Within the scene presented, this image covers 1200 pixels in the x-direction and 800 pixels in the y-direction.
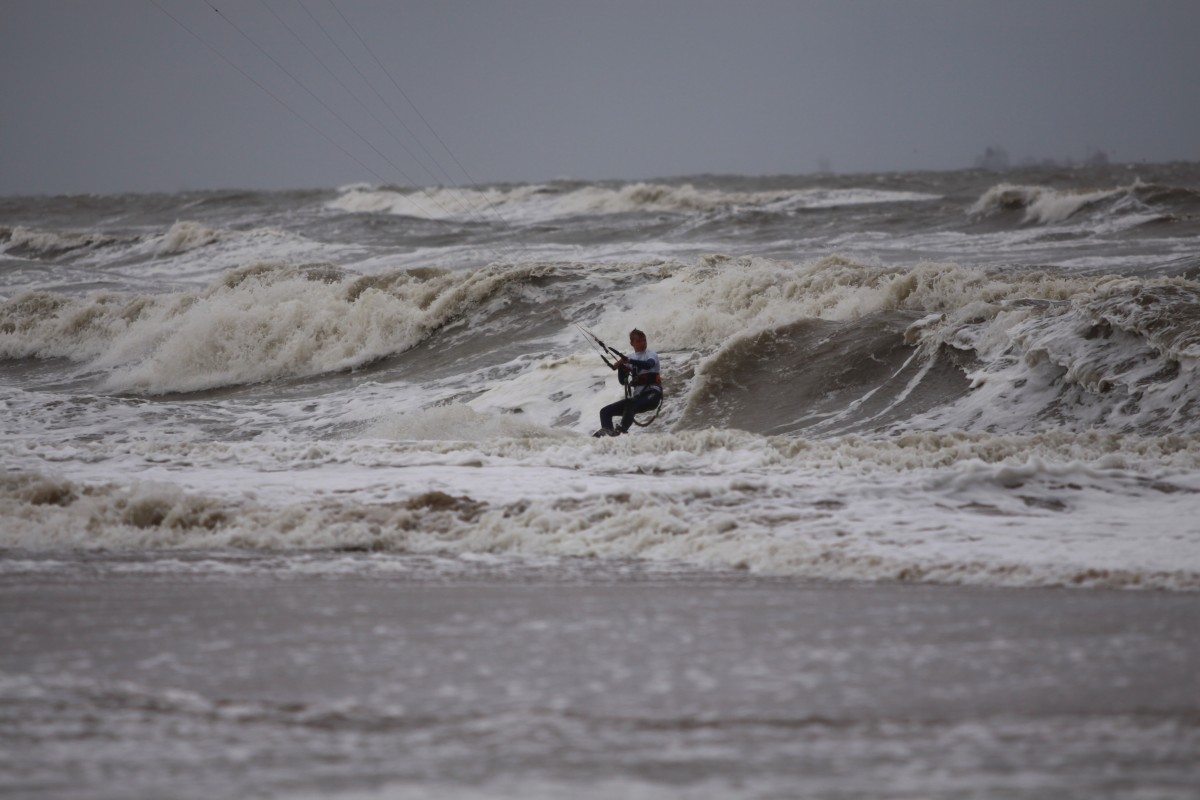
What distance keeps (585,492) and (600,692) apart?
11.8 feet

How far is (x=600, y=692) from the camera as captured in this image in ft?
11.7

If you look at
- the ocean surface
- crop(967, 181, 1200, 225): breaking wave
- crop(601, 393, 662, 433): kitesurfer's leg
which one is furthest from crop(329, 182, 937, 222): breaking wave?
crop(601, 393, 662, 433): kitesurfer's leg

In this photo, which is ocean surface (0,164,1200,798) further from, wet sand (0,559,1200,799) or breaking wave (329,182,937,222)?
breaking wave (329,182,937,222)

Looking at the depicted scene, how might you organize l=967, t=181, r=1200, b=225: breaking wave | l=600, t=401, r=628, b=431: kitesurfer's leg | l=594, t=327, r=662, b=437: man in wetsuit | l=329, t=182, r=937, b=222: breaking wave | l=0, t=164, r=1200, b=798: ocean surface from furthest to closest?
l=329, t=182, r=937, b=222: breaking wave < l=967, t=181, r=1200, b=225: breaking wave < l=594, t=327, r=662, b=437: man in wetsuit < l=600, t=401, r=628, b=431: kitesurfer's leg < l=0, t=164, r=1200, b=798: ocean surface

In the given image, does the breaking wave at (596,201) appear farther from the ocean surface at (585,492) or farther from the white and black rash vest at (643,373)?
the white and black rash vest at (643,373)

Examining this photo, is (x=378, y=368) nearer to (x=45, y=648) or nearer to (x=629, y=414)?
(x=629, y=414)

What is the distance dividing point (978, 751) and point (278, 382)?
1578cm

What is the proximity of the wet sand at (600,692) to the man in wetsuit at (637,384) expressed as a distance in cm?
656

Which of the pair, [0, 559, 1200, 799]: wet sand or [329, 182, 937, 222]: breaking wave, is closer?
[0, 559, 1200, 799]: wet sand

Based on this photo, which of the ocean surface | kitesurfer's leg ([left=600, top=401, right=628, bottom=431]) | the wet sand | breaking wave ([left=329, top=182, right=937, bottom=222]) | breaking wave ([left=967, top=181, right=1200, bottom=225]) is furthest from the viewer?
breaking wave ([left=329, top=182, right=937, bottom=222])

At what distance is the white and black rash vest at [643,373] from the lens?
11.8m

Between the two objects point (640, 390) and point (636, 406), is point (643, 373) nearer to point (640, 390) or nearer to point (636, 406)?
point (640, 390)

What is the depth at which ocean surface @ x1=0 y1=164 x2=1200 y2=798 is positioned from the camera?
10.3 ft

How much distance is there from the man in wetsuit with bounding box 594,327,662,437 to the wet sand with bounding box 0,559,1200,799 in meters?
6.56
